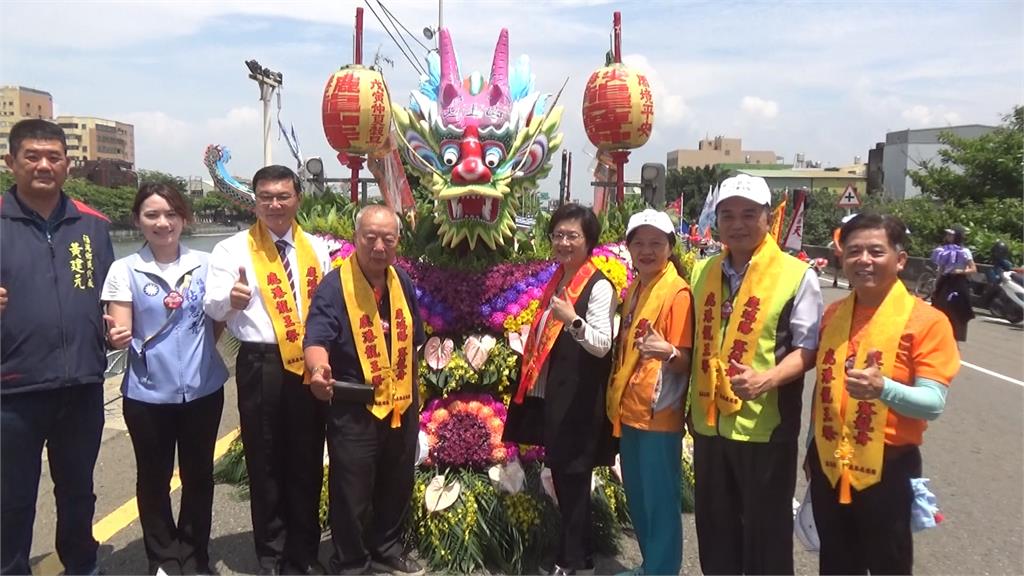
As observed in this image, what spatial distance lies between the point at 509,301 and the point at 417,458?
0.97m

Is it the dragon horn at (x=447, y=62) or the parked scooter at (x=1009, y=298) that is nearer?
the dragon horn at (x=447, y=62)

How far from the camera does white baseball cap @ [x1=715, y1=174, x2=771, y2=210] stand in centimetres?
244

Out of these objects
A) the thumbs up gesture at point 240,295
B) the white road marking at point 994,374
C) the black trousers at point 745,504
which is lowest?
the white road marking at point 994,374

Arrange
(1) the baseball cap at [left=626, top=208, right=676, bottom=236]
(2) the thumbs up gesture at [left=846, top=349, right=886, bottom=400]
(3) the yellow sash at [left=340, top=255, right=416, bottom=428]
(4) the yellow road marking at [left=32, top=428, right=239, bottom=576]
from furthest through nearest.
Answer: (4) the yellow road marking at [left=32, top=428, right=239, bottom=576], (3) the yellow sash at [left=340, top=255, right=416, bottom=428], (1) the baseball cap at [left=626, top=208, right=676, bottom=236], (2) the thumbs up gesture at [left=846, top=349, right=886, bottom=400]

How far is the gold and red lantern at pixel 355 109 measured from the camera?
4.93 metres

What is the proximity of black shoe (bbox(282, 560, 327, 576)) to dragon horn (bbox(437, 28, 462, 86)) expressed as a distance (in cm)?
256

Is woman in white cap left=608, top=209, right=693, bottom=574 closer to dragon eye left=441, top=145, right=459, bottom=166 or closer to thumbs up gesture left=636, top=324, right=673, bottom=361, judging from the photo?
thumbs up gesture left=636, top=324, right=673, bottom=361

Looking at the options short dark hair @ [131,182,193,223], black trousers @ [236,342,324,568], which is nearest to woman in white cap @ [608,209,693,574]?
black trousers @ [236,342,324,568]

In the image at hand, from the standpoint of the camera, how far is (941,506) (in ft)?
13.9

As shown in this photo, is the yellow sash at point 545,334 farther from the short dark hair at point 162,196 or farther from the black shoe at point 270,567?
the short dark hair at point 162,196

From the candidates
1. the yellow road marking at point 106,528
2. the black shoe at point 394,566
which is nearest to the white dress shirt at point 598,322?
the black shoe at point 394,566

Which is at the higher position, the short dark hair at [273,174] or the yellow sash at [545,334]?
the short dark hair at [273,174]

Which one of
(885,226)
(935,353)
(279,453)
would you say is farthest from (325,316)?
(935,353)

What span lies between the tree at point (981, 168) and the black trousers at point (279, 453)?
16.8 meters
